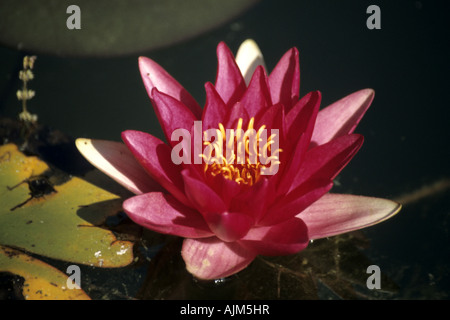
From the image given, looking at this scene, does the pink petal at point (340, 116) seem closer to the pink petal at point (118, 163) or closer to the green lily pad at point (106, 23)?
the pink petal at point (118, 163)

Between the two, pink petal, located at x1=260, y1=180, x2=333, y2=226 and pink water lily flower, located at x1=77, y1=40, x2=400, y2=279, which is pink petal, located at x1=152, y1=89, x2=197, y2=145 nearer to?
pink water lily flower, located at x1=77, y1=40, x2=400, y2=279

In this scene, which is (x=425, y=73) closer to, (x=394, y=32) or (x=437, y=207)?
(x=394, y=32)

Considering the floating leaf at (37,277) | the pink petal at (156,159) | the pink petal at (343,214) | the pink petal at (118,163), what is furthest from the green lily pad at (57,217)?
the pink petal at (343,214)

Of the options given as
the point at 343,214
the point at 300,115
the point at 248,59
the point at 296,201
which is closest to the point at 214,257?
the point at 296,201

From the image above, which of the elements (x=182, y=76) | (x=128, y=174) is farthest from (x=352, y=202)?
(x=182, y=76)

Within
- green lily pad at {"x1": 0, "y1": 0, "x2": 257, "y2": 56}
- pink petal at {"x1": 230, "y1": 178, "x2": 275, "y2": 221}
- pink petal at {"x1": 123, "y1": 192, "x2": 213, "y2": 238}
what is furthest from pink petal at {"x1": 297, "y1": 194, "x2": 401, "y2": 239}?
green lily pad at {"x1": 0, "y1": 0, "x2": 257, "y2": 56}
